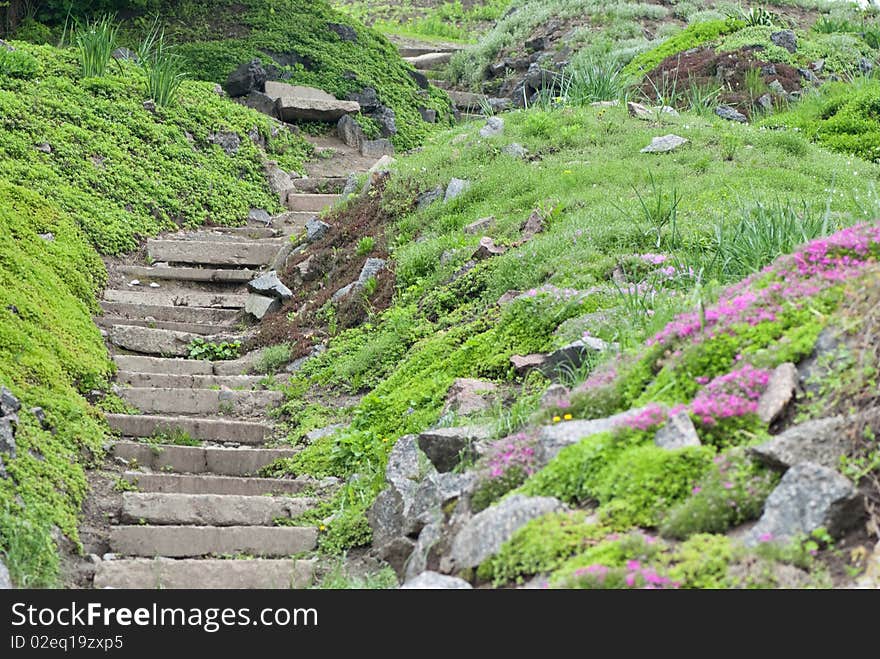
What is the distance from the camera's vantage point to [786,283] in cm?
571

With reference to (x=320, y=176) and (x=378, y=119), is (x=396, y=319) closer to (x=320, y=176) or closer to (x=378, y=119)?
(x=320, y=176)

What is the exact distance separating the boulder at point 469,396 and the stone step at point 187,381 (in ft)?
8.83

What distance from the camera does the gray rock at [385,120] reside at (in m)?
17.5

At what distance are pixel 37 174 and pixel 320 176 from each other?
4.40 meters

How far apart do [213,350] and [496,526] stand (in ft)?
19.3

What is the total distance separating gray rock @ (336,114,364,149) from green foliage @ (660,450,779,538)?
13.0 metres

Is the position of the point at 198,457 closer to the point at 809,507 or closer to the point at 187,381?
the point at 187,381

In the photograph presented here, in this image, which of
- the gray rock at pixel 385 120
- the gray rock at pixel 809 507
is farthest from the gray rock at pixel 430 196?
the gray rock at pixel 809 507

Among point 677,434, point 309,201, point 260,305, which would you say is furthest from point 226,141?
point 677,434

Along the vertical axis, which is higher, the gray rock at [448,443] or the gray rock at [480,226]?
the gray rock at [480,226]

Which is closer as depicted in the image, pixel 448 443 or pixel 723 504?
pixel 723 504

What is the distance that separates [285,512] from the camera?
23.6 ft

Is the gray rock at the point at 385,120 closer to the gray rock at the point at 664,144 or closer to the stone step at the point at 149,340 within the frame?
the gray rock at the point at 664,144
